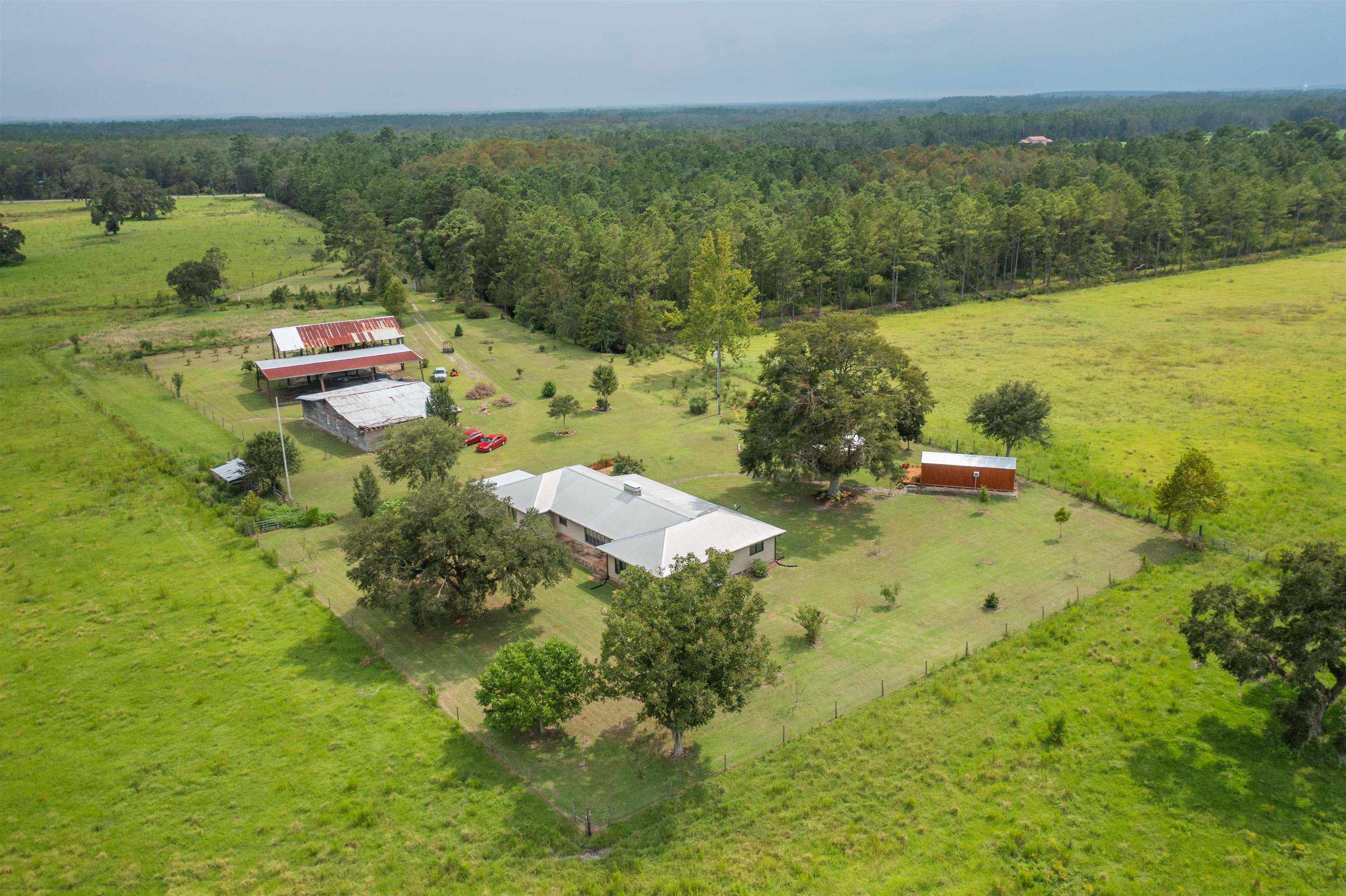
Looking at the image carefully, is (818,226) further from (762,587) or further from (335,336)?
(762,587)

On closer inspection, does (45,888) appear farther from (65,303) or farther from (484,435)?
(65,303)

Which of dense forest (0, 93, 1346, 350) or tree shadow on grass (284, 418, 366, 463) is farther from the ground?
dense forest (0, 93, 1346, 350)

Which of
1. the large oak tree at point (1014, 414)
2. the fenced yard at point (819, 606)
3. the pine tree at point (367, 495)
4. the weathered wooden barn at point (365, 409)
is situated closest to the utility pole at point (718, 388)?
the fenced yard at point (819, 606)

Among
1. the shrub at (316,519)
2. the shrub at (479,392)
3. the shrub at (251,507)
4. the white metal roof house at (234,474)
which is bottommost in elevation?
the shrub at (316,519)

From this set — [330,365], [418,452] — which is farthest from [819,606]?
[330,365]

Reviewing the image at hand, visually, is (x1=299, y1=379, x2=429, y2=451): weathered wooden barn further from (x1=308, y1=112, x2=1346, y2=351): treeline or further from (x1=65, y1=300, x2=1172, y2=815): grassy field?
(x1=308, y1=112, x2=1346, y2=351): treeline

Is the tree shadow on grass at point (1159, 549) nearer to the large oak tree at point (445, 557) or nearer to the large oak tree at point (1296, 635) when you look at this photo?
the large oak tree at point (1296, 635)

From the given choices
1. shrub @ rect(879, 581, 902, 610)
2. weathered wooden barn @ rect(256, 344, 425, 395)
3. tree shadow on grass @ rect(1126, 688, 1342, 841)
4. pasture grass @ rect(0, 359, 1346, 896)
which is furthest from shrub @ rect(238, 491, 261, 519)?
tree shadow on grass @ rect(1126, 688, 1342, 841)

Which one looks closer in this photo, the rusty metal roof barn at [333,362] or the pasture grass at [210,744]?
the pasture grass at [210,744]
